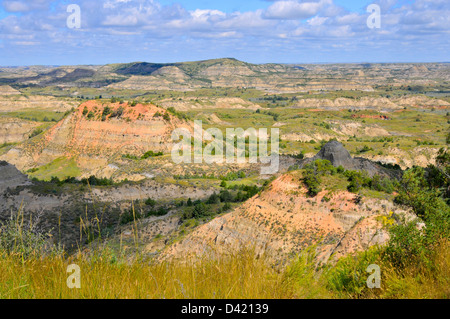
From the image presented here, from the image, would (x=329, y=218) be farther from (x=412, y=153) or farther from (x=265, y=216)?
(x=412, y=153)

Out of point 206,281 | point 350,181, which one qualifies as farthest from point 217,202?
point 206,281

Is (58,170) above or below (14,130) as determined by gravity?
below

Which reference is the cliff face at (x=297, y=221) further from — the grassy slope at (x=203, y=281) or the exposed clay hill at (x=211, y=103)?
the exposed clay hill at (x=211, y=103)

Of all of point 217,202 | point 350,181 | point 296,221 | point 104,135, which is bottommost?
point 217,202

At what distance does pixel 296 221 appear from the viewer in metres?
21.6

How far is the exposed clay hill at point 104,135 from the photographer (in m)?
65.6

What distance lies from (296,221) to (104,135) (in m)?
53.8

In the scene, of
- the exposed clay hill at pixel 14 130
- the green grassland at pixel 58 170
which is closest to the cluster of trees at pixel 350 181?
the green grassland at pixel 58 170

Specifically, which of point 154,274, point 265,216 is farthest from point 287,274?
point 265,216

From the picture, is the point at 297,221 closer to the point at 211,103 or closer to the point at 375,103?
the point at 211,103

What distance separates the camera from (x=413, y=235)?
5613 millimetres

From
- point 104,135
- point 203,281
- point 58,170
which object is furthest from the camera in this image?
point 104,135

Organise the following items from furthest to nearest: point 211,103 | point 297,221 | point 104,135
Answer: point 211,103
point 104,135
point 297,221

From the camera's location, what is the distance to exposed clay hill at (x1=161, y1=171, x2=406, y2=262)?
18672 millimetres
